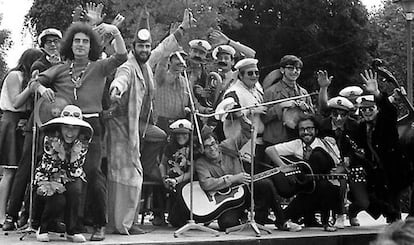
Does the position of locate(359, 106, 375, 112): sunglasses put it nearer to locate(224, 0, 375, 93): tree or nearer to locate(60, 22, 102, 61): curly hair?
locate(60, 22, 102, 61): curly hair

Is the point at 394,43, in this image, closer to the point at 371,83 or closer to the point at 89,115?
the point at 371,83

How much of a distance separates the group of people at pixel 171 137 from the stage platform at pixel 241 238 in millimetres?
159

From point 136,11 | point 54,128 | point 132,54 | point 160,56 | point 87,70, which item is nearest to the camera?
point 54,128

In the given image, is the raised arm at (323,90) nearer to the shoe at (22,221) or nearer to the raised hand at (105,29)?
the raised hand at (105,29)

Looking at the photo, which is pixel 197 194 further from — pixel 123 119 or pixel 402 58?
pixel 402 58

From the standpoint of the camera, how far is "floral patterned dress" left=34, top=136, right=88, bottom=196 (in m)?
5.71

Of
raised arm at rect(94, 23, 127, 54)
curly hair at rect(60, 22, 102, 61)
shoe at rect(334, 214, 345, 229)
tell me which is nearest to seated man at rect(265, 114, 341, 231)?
shoe at rect(334, 214, 345, 229)

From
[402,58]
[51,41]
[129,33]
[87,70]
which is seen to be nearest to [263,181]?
[87,70]

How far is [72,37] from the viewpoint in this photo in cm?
624

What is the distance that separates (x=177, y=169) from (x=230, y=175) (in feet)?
1.76

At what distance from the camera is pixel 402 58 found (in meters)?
32.7

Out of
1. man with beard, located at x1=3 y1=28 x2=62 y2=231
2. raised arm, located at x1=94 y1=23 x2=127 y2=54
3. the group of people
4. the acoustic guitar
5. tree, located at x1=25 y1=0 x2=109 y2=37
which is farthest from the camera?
tree, located at x1=25 y1=0 x2=109 y2=37

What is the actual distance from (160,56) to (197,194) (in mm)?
1543

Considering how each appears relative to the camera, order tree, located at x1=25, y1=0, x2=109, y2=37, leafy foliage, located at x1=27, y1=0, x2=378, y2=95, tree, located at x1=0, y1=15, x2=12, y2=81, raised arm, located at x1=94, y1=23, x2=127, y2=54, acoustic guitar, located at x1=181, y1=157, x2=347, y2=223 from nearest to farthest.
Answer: raised arm, located at x1=94, y1=23, x2=127, y2=54, acoustic guitar, located at x1=181, y1=157, x2=347, y2=223, tree, located at x1=25, y1=0, x2=109, y2=37, leafy foliage, located at x1=27, y1=0, x2=378, y2=95, tree, located at x1=0, y1=15, x2=12, y2=81
